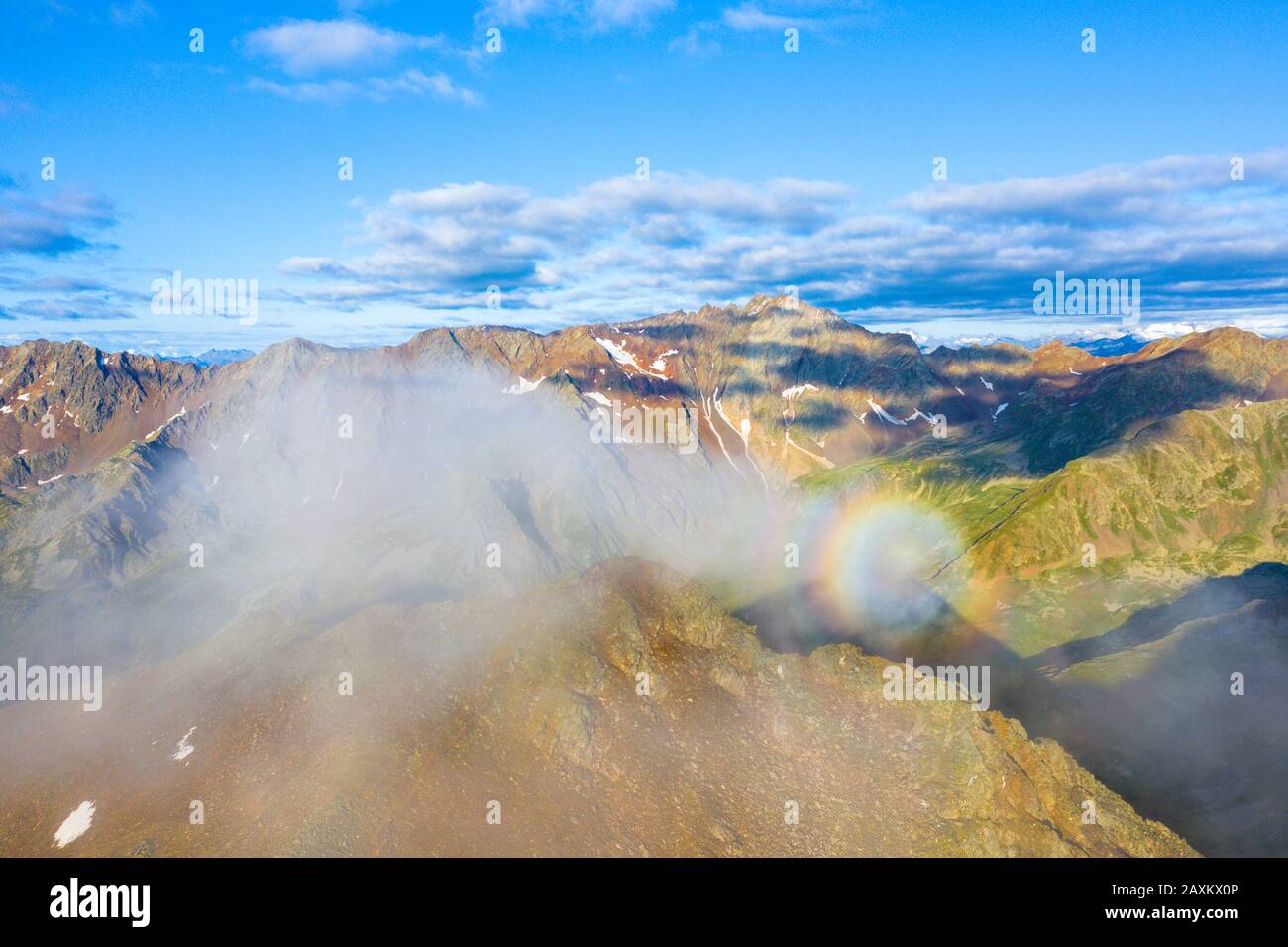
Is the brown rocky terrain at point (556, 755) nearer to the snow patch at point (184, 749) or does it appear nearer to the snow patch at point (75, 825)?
the snow patch at point (184, 749)

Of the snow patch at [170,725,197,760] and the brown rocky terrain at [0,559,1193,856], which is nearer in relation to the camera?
Answer: the brown rocky terrain at [0,559,1193,856]

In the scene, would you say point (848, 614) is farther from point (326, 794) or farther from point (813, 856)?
point (326, 794)

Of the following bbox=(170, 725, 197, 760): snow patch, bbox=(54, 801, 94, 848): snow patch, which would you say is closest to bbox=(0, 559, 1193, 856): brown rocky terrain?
bbox=(170, 725, 197, 760): snow patch

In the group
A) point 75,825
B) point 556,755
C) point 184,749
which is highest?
point 556,755

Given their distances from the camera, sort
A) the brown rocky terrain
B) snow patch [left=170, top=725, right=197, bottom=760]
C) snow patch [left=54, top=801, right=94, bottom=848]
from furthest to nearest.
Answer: snow patch [left=170, top=725, right=197, bottom=760] < snow patch [left=54, top=801, right=94, bottom=848] < the brown rocky terrain

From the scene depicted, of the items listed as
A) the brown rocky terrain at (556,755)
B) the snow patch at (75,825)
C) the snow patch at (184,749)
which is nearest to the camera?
the brown rocky terrain at (556,755)

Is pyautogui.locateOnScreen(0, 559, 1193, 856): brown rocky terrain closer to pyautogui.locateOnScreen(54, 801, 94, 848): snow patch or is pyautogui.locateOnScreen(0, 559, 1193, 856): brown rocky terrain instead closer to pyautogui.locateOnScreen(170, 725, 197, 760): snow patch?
pyautogui.locateOnScreen(170, 725, 197, 760): snow patch

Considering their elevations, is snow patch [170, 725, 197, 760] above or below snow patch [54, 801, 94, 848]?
above

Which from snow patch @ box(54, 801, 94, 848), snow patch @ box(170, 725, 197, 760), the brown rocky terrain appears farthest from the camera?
snow patch @ box(170, 725, 197, 760)

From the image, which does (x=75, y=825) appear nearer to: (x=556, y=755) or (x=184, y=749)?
(x=184, y=749)

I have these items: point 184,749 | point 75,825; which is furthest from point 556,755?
point 75,825

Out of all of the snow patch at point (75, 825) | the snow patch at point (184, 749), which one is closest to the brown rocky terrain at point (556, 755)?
the snow patch at point (184, 749)

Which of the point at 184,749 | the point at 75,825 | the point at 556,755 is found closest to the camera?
the point at 75,825
